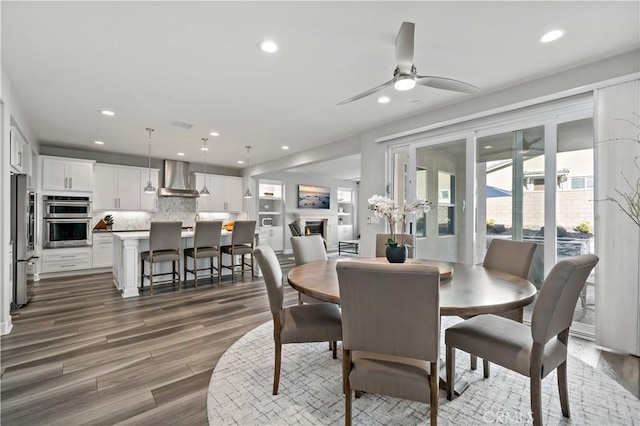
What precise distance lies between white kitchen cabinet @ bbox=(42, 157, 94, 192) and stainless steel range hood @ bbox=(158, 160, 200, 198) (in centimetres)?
148

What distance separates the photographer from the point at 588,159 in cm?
293

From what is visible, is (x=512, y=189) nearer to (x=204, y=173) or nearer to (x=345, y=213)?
(x=204, y=173)

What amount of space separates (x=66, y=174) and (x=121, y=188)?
1.02m

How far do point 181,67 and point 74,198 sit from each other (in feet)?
15.8

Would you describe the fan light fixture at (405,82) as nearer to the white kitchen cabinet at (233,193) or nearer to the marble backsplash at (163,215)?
the marble backsplash at (163,215)

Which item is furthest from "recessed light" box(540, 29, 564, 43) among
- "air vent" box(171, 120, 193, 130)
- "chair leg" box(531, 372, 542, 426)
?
"air vent" box(171, 120, 193, 130)

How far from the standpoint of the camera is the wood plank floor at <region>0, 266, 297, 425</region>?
6.02ft

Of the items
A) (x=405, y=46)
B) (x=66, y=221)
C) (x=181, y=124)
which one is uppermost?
(x=181, y=124)

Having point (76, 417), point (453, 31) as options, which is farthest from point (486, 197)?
point (76, 417)

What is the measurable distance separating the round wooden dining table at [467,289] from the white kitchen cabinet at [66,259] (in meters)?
5.64

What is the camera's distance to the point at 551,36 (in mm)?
2299

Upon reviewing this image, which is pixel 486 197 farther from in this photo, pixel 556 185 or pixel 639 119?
pixel 639 119

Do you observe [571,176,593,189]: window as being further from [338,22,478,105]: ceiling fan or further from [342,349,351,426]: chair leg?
[342,349,351,426]: chair leg

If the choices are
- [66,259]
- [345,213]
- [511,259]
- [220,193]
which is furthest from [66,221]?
[345,213]
